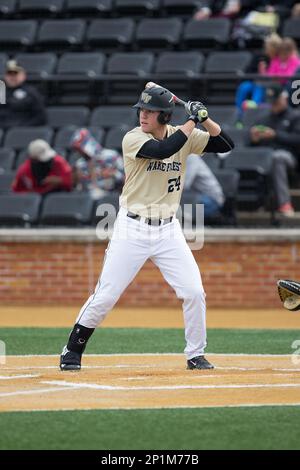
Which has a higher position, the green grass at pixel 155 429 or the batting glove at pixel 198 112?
the batting glove at pixel 198 112

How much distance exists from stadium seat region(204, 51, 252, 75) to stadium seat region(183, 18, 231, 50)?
54 cm

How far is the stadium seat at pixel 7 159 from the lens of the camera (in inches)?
605

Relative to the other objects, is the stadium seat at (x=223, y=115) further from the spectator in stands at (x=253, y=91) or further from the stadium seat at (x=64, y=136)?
the stadium seat at (x=64, y=136)

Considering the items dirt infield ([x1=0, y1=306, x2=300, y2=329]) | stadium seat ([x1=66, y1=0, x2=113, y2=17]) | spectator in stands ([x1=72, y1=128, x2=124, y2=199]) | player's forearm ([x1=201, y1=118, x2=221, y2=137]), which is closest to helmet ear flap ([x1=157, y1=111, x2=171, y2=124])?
player's forearm ([x1=201, y1=118, x2=221, y2=137])

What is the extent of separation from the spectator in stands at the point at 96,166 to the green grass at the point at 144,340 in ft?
10.5

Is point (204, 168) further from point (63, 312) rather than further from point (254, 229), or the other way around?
point (63, 312)

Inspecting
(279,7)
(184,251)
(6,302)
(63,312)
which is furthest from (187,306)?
(279,7)

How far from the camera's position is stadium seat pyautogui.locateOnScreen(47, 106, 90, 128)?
1591 cm

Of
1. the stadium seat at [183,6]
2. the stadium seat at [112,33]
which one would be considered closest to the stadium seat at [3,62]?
the stadium seat at [112,33]

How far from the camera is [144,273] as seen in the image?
14.0 m

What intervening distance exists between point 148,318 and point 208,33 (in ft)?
18.7

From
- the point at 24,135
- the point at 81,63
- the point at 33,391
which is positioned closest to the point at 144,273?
the point at 24,135

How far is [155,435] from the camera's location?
18.7 feet

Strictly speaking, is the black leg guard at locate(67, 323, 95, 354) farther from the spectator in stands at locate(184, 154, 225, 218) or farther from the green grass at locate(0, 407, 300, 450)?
the spectator in stands at locate(184, 154, 225, 218)
